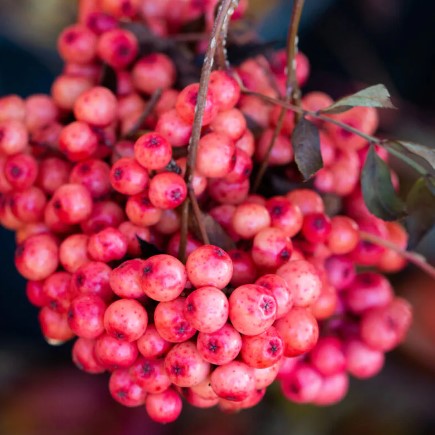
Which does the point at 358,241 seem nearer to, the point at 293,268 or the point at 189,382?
the point at 293,268

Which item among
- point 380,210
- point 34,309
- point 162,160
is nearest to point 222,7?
point 162,160

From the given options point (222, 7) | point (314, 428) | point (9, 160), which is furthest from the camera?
point (314, 428)

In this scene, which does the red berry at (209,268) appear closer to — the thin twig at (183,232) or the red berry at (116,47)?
the thin twig at (183,232)

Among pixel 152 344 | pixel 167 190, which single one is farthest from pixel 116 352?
pixel 167 190

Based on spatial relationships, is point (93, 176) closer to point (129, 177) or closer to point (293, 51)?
point (129, 177)

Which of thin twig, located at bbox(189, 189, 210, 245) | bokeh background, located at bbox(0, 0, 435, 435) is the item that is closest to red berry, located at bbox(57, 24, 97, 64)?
thin twig, located at bbox(189, 189, 210, 245)

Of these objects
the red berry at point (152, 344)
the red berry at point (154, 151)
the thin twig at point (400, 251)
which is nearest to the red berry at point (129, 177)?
the red berry at point (154, 151)
